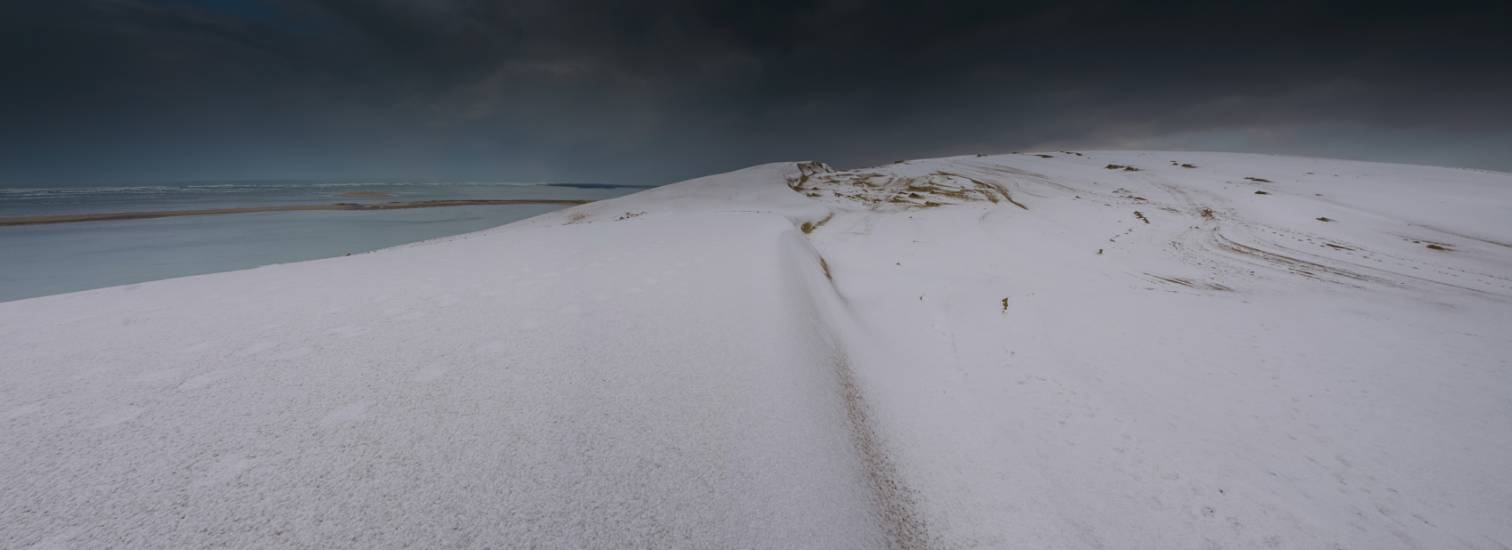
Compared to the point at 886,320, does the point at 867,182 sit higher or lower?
higher

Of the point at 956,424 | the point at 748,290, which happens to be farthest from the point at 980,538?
the point at 748,290

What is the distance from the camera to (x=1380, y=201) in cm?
870

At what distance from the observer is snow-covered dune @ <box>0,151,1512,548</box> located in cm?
149

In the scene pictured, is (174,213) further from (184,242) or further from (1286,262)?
(1286,262)

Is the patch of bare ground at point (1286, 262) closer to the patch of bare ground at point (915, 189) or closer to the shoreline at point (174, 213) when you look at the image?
the patch of bare ground at point (915, 189)

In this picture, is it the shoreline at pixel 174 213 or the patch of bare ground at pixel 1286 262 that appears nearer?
the patch of bare ground at pixel 1286 262

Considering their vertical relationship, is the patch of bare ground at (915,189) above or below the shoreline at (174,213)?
above

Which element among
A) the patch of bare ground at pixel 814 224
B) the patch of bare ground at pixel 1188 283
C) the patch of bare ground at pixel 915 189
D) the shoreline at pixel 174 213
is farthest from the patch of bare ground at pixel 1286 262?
the shoreline at pixel 174 213

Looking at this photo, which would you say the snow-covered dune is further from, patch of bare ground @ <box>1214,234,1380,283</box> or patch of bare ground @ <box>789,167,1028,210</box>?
patch of bare ground @ <box>789,167,1028,210</box>

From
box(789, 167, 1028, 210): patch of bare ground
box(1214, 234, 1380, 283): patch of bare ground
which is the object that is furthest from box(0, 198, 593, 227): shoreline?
box(1214, 234, 1380, 283): patch of bare ground

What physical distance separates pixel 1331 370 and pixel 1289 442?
1.19 m

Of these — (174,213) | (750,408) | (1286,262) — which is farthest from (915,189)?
(174,213)

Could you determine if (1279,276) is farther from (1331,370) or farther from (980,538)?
(980,538)

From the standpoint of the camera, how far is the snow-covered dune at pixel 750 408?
149 cm
